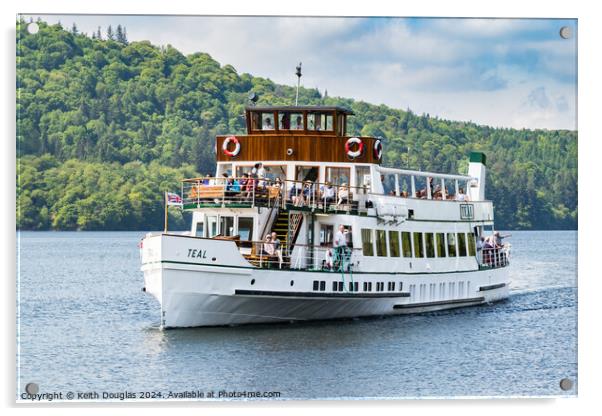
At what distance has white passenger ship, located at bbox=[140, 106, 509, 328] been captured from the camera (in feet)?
107

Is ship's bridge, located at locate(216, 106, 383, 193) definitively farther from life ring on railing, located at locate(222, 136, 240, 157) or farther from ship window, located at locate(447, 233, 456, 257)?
ship window, located at locate(447, 233, 456, 257)

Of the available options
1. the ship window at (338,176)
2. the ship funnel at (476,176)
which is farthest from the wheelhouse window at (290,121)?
the ship funnel at (476,176)

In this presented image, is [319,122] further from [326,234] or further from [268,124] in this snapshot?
[326,234]

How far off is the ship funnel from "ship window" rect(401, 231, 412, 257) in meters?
6.48

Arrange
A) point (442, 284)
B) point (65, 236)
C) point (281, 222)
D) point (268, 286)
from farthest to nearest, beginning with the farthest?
point (65, 236)
point (442, 284)
point (281, 222)
point (268, 286)

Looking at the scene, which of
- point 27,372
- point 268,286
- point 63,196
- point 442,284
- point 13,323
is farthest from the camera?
point 63,196

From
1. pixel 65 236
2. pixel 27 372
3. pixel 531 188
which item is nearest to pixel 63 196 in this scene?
pixel 65 236

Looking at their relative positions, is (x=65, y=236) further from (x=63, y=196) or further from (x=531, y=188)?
(x=531, y=188)

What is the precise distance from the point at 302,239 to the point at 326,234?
1058mm

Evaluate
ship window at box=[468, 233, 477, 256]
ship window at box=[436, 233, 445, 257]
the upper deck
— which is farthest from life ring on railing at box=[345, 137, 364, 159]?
ship window at box=[468, 233, 477, 256]

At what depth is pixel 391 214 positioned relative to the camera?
3766 cm

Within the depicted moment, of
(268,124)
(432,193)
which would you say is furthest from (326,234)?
(432,193)

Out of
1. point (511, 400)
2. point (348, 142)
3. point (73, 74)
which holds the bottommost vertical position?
point (511, 400)

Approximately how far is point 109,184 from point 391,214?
3706cm
